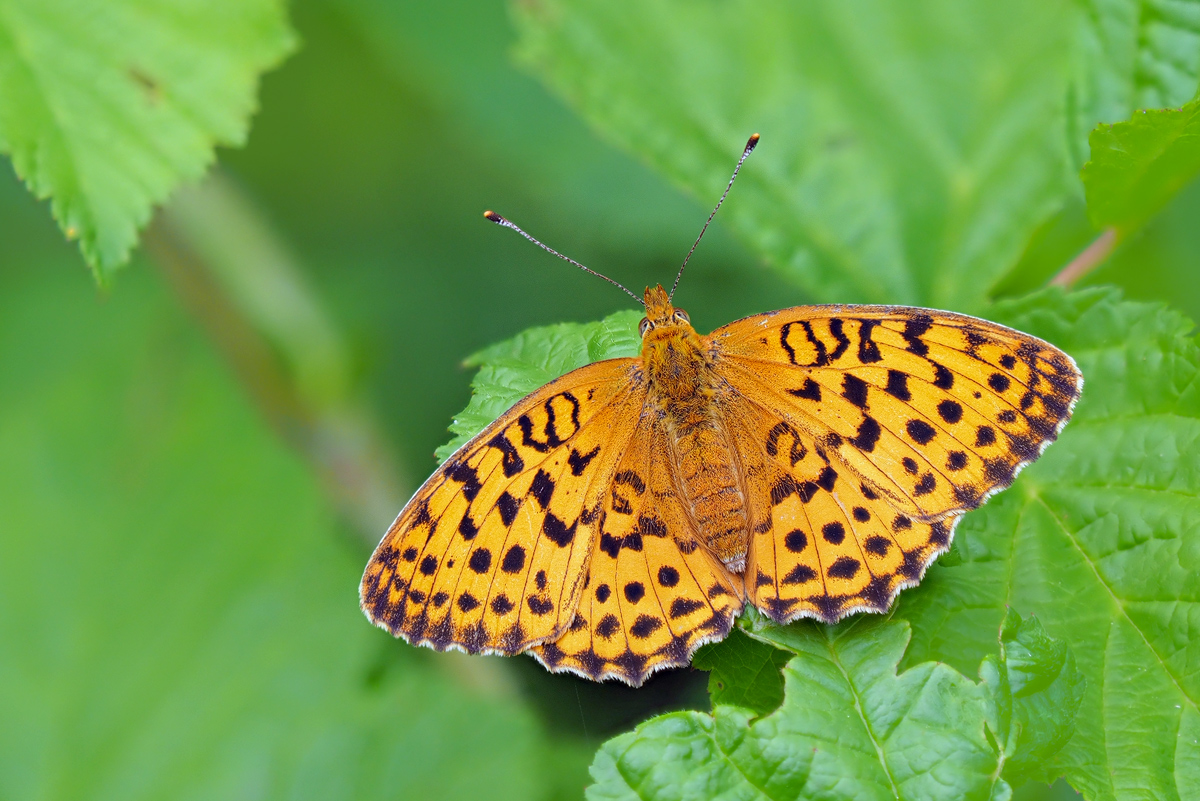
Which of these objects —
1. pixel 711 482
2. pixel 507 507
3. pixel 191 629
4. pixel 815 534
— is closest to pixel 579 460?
Answer: pixel 507 507

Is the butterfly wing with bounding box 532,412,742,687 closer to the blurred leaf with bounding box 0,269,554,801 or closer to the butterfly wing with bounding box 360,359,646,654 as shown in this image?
the butterfly wing with bounding box 360,359,646,654

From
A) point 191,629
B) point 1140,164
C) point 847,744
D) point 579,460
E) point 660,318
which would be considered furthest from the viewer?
point 191,629

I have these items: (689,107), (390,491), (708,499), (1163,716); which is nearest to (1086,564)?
(1163,716)

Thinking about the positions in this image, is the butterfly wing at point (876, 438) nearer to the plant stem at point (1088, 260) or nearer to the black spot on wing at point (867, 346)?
the black spot on wing at point (867, 346)

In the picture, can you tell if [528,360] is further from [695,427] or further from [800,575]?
[800,575]

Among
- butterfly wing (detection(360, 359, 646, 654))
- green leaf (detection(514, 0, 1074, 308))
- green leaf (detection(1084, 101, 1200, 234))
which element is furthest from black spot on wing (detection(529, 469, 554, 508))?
green leaf (detection(1084, 101, 1200, 234))

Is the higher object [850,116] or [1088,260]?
[850,116]

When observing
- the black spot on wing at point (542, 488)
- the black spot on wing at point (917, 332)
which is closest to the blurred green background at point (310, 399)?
the black spot on wing at point (542, 488)
